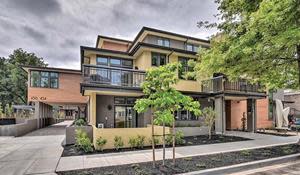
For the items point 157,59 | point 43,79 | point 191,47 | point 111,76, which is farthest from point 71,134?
point 191,47

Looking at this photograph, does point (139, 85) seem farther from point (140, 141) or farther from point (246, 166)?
point (246, 166)

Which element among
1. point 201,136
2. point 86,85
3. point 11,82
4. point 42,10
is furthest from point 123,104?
point 11,82

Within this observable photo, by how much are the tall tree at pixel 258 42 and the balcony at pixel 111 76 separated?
208 inches

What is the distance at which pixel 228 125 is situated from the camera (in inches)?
761

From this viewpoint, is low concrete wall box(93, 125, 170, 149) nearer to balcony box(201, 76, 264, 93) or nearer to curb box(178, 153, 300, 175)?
curb box(178, 153, 300, 175)

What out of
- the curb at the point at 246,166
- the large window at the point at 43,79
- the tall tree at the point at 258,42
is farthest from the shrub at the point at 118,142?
the large window at the point at 43,79

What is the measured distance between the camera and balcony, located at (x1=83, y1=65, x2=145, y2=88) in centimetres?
1260

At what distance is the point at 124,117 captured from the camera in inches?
624

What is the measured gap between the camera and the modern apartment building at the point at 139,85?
13.4 m

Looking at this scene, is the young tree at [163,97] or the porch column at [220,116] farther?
the porch column at [220,116]

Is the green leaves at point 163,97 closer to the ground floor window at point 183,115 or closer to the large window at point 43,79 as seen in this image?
the ground floor window at point 183,115

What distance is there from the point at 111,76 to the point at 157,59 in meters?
4.69

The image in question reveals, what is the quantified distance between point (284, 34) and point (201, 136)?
30.5ft

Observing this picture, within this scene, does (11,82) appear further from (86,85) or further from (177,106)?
(177,106)
